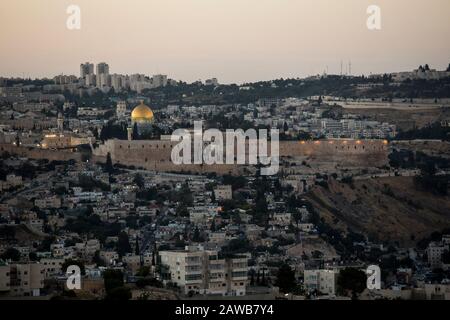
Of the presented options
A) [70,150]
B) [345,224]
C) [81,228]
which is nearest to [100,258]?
[81,228]

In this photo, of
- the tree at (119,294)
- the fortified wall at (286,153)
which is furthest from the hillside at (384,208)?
the tree at (119,294)

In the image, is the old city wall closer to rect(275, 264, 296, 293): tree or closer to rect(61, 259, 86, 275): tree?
rect(61, 259, 86, 275): tree

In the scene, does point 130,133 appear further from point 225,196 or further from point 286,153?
point 225,196

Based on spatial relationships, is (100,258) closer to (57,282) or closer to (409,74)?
(57,282)

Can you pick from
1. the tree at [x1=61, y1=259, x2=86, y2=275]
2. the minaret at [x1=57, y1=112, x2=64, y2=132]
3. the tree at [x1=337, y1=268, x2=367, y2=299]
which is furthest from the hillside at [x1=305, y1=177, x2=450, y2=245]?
the tree at [x1=337, y1=268, x2=367, y2=299]

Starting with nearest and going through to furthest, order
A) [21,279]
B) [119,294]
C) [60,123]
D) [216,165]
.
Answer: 1. [119,294]
2. [21,279]
3. [216,165]
4. [60,123]

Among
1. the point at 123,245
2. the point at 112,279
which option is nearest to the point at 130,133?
the point at 123,245
